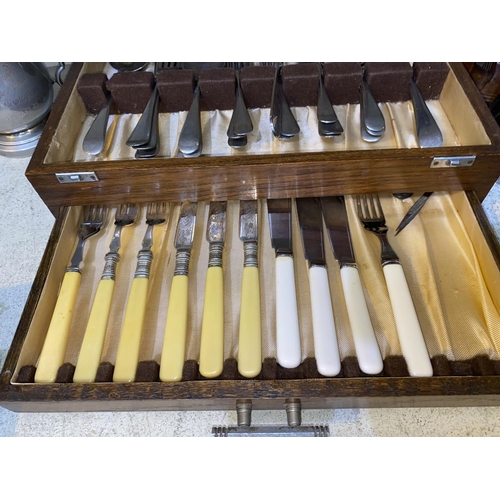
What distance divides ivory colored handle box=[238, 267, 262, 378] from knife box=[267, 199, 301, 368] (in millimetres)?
23

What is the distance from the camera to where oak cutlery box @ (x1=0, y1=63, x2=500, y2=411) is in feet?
1.38

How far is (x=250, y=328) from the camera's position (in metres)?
0.46

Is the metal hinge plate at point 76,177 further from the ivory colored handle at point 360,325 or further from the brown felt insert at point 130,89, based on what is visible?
the ivory colored handle at point 360,325

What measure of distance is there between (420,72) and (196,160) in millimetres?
381

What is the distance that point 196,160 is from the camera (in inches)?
20.6

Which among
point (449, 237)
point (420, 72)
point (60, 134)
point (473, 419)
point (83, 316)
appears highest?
point (420, 72)

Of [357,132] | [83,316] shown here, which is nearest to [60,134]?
[83,316]

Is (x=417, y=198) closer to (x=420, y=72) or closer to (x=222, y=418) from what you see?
(x=420, y=72)

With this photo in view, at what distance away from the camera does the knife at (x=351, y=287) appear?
17.2 inches

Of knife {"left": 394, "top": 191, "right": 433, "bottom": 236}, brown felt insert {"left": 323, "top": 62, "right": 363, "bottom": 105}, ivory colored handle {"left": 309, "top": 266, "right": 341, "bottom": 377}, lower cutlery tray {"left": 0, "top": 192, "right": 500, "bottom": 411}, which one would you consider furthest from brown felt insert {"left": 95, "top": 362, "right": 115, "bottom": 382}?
brown felt insert {"left": 323, "top": 62, "right": 363, "bottom": 105}

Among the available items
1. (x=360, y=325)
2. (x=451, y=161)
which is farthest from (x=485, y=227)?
(x=360, y=325)

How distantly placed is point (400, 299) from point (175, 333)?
0.85 ft

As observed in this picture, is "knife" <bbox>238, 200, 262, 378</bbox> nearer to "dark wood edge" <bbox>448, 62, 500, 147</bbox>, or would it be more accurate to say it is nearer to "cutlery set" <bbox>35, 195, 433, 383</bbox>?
"cutlery set" <bbox>35, 195, 433, 383</bbox>

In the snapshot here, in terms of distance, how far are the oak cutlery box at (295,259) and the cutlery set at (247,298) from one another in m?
0.02
